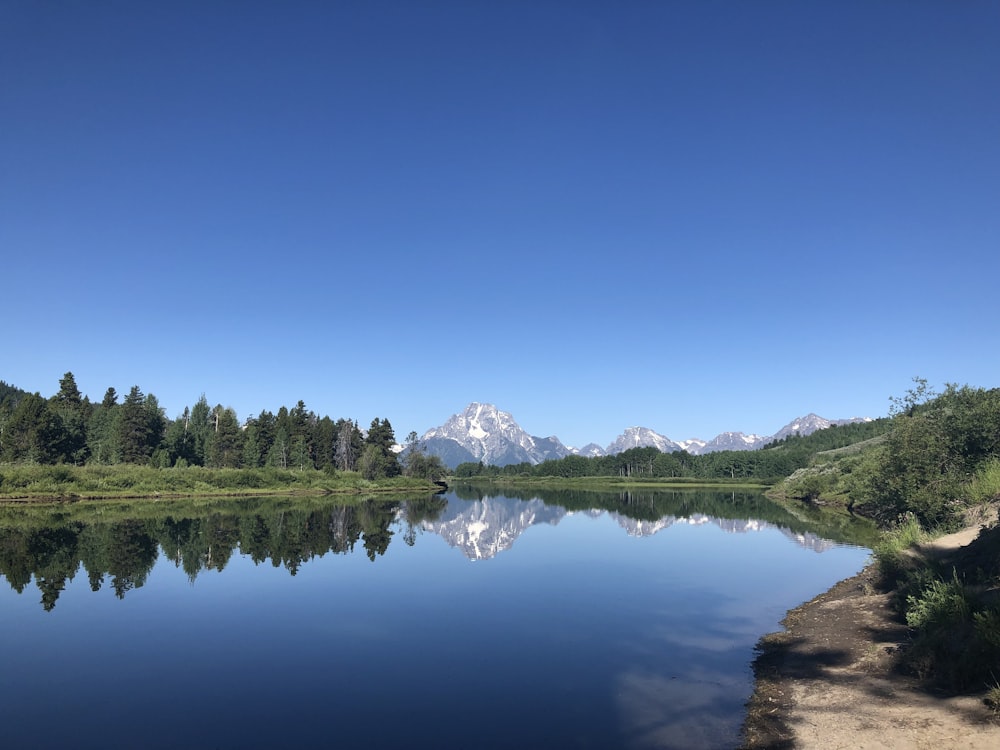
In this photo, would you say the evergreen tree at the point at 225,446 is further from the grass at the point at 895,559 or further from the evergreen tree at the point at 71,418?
the grass at the point at 895,559

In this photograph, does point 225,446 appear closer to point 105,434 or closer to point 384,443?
point 105,434

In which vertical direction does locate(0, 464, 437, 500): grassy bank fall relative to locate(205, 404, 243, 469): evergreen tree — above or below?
below

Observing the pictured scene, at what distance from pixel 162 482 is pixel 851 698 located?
319 feet

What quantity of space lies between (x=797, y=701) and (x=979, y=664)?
437 cm

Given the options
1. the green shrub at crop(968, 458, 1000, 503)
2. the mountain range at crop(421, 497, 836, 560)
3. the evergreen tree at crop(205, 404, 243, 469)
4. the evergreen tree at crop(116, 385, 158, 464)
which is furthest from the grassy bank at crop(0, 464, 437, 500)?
the green shrub at crop(968, 458, 1000, 503)

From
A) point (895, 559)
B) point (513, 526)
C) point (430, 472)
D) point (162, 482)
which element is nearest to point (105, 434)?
point (162, 482)

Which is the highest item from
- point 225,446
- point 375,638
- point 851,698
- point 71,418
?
point 71,418

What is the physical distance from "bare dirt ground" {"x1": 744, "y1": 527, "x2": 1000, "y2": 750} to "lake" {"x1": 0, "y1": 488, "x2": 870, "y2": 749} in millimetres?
976

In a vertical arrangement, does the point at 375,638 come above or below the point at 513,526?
above

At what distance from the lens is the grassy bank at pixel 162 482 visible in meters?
74.7

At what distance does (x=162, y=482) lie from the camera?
89062mm

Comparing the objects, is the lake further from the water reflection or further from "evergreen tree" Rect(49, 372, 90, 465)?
"evergreen tree" Rect(49, 372, 90, 465)

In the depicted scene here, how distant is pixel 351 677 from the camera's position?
57.9 feet

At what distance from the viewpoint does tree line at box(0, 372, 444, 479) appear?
90.8m
